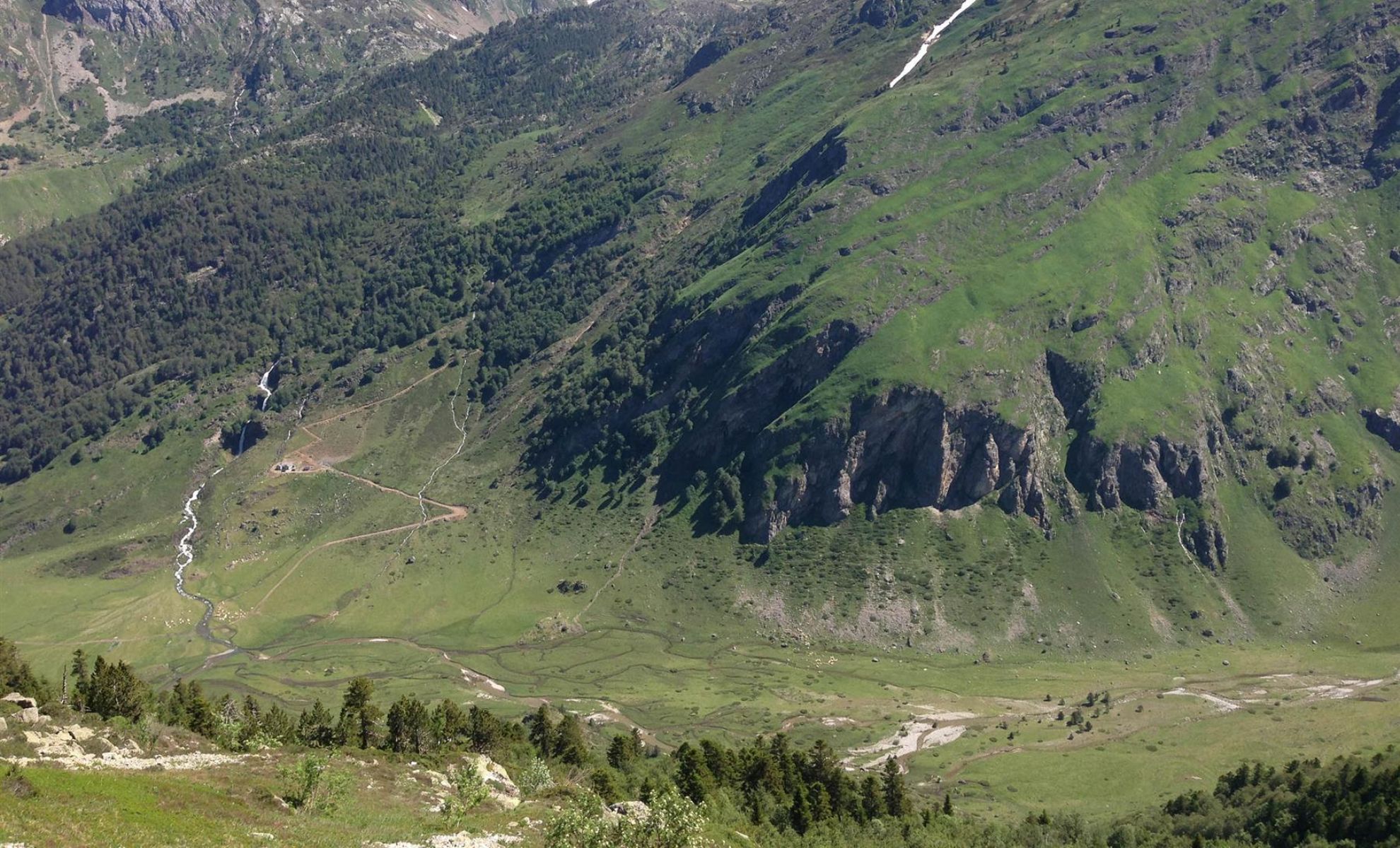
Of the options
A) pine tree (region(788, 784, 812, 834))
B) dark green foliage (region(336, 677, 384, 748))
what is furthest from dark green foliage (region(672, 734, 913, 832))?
dark green foliage (region(336, 677, 384, 748))

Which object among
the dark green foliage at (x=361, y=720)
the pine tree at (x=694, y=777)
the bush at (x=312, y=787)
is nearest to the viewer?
the bush at (x=312, y=787)

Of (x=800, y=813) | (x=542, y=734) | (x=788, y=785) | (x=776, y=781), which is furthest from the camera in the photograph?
(x=542, y=734)

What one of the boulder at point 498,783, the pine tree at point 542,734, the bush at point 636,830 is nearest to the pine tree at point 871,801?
the pine tree at point 542,734

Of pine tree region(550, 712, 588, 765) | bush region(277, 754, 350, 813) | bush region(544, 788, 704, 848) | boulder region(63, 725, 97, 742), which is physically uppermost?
boulder region(63, 725, 97, 742)

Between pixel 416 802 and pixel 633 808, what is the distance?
1798 centimetres

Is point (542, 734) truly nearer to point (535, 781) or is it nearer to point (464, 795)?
point (535, 781)

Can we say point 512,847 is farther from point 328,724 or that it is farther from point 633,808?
point 328,724

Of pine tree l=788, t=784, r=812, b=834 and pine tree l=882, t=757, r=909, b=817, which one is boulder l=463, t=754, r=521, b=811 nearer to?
pine tree l=788, t=784, r=812, b=834

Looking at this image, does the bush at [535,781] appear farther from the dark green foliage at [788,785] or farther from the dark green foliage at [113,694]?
the dark green foliage at [113,694]

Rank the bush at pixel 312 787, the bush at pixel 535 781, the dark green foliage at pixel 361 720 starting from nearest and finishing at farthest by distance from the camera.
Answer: the bush at pixel 312 787
the bush at pixel 535 781
the dark green foliage at pixel 361 720

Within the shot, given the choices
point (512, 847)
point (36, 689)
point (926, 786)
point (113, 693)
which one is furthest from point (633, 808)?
point (926, 786)

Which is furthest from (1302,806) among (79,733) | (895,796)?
(79,733)

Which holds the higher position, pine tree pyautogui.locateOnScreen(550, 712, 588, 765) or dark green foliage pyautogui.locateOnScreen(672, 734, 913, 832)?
pine tree pyautogui.locateOnScreen(550, 712, 588, 765)

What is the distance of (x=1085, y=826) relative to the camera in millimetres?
159375
